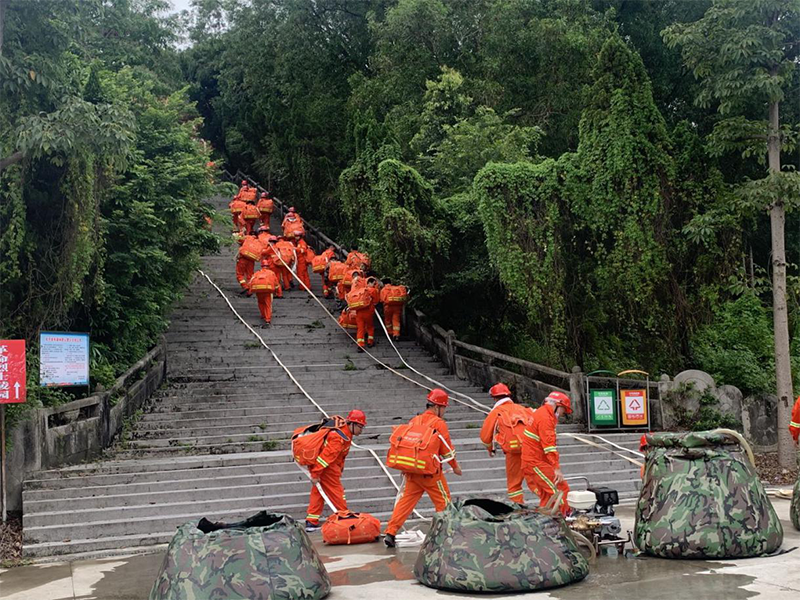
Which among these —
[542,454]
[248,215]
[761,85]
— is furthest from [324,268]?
[542,454]

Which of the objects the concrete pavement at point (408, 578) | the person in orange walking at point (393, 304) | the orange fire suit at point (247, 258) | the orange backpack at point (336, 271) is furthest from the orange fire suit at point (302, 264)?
the concrete pavement at point (408, 578)

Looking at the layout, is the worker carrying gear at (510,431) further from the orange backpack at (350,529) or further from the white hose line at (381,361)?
the white hose line at (381,361)

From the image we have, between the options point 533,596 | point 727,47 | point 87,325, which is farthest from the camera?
point 87,325

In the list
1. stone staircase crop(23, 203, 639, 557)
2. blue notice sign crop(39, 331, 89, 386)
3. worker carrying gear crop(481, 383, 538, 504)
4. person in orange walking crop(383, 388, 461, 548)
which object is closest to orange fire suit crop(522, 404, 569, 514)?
worker carrying gear crop(481, 383, 538, 504)

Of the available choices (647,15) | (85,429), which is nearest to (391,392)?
(85,429)

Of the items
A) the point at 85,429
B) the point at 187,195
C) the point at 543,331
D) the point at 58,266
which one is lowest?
the point at 85,429

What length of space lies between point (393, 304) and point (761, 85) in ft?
33.9

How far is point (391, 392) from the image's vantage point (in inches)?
751

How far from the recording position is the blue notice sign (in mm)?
13680

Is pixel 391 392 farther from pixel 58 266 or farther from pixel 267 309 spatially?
pixel 58 266

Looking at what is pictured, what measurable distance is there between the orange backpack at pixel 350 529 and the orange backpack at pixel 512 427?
1803 millimetres

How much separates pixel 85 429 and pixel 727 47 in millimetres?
12173

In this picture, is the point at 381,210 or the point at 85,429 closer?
the point at 85,429

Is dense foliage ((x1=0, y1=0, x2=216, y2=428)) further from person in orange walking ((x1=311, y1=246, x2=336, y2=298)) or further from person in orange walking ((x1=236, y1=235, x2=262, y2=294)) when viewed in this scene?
person in orange walking ((x1=311, y1=246, x2=336, y2=298))
